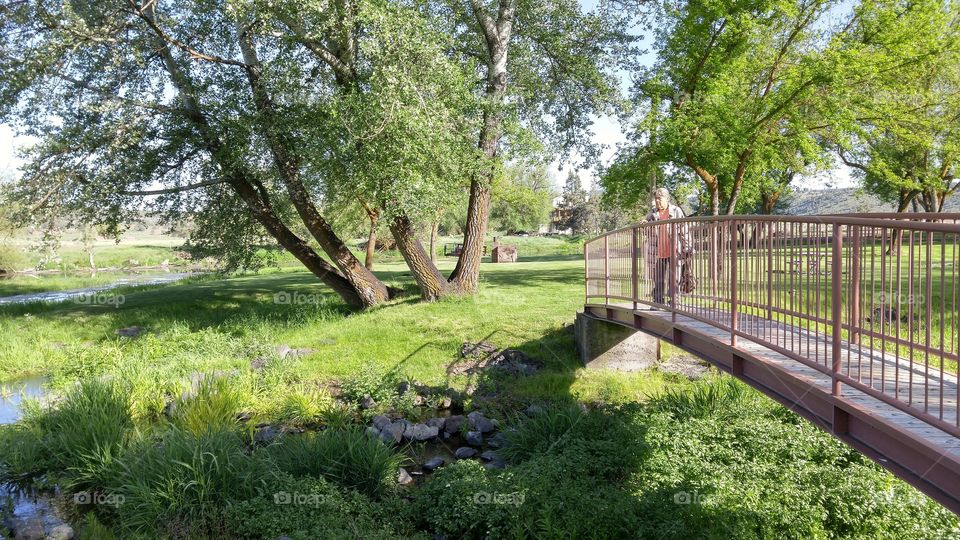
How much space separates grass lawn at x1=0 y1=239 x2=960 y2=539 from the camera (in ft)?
20.6

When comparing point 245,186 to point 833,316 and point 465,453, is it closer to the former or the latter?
point 465,453

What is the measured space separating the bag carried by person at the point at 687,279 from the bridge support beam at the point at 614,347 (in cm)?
347

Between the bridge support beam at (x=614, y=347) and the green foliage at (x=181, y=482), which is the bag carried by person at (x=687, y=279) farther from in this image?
the green foliage at (x=181, y=482)

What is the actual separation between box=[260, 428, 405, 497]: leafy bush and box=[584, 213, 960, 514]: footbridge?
3883mm

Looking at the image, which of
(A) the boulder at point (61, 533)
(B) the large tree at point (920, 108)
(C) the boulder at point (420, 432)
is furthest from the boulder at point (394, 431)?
(B) the large tree at point (920, 108)

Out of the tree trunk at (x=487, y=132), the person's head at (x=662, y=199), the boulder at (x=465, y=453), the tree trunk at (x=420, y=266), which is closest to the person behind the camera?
the boulder at (x=465, y=453)

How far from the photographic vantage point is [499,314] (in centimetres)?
1402

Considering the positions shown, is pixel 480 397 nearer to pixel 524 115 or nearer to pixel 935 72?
pixel 524 115

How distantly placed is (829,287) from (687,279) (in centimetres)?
259

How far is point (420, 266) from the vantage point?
15312mm

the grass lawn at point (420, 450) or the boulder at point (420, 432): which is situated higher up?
the grass lawn at point (420, 450)

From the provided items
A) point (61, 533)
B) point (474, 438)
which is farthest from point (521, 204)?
point (61, 533)

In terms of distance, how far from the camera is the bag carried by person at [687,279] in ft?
24.7

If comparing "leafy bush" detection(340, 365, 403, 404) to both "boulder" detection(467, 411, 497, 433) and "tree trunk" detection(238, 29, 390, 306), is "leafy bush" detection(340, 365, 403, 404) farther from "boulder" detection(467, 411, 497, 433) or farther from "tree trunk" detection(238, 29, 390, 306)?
"tree trunk" detection(238, 29, 390, 306)
